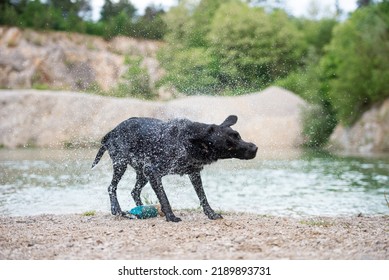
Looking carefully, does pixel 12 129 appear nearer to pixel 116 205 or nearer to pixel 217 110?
pixel 217 110

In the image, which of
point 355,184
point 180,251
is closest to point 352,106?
point 355,184

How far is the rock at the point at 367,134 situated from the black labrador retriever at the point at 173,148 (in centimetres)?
1913

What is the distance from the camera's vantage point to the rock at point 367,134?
2602 cm

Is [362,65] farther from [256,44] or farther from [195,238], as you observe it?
[195,238]

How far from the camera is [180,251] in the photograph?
5754 millimetres

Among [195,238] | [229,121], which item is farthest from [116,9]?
[195,238]

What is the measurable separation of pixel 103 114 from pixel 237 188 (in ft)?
56.6

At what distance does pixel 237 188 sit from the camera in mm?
13062

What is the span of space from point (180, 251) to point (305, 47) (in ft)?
109

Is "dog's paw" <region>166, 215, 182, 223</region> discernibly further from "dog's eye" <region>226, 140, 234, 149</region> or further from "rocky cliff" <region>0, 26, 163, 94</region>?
"rocky cliff" <region>0, 26, 163, 94</region>

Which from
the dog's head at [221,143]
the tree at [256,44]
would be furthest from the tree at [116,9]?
the dog's head at [221,143]

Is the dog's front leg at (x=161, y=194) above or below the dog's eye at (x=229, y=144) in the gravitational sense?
below

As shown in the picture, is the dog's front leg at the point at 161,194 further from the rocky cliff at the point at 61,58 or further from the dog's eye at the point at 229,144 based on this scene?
the rocky cliff at the point at 61,58

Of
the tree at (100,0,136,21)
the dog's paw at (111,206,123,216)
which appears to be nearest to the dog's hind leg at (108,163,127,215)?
the dog's paw at (111,206,123,216)
